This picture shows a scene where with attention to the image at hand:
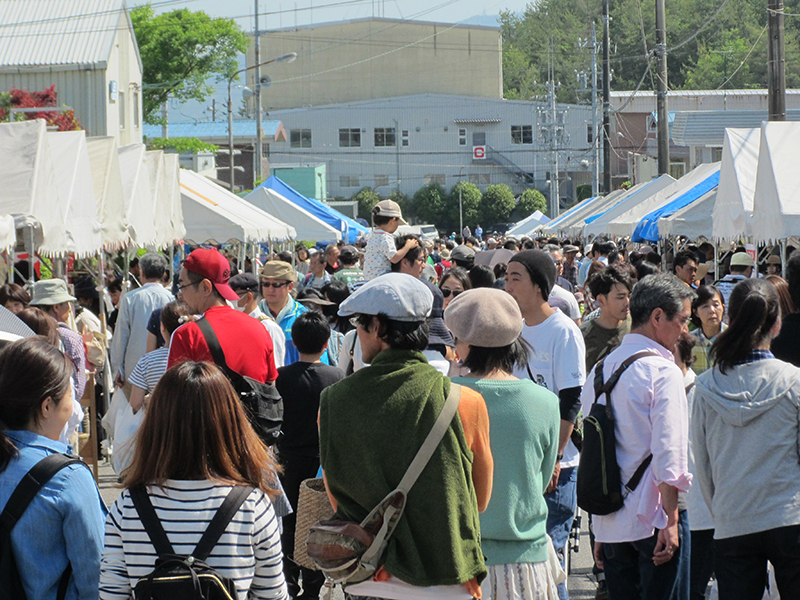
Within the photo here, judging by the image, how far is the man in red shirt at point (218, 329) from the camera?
16.6 feet

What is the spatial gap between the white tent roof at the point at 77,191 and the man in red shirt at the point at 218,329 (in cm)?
496

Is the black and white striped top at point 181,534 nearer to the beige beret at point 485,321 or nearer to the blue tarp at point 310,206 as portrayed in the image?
the beige beret at point 485,321

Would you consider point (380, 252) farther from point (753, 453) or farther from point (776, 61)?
point (776, 61)

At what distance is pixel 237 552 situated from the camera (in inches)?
115

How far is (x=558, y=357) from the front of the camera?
5.27 metres

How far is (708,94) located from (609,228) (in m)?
46.3

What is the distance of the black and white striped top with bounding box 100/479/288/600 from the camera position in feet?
9.43

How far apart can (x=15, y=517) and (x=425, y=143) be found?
73.0 metres

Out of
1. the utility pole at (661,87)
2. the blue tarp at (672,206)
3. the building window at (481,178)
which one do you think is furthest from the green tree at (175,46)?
the building window at (481,178)

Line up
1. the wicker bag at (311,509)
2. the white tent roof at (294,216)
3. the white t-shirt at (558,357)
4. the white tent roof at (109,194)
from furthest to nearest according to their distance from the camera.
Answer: the white tent roof at (294,216), the white tent roof at (109,194), the white t-shirt at (558,357), the wicker bag at (311,509)

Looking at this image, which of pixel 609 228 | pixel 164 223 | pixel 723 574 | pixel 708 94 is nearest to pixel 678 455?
pixel 723 574

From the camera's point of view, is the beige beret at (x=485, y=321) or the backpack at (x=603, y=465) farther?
the backpack at (x=603, y=465)

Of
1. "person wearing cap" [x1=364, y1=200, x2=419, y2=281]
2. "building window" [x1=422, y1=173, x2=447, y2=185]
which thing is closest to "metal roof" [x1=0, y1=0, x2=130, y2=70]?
"person wearing cap" [x1=364, y1=200, x2=419, y2=281]

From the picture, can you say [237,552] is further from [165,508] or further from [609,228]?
[609,228]
